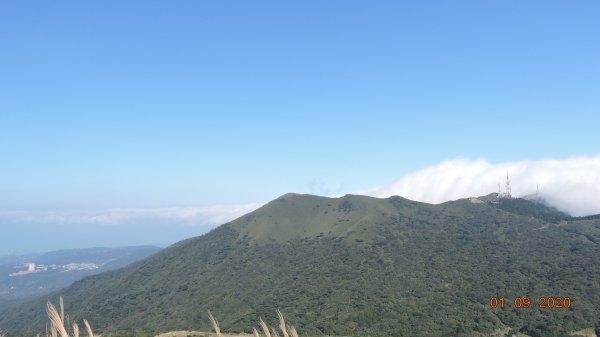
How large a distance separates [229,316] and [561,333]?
109355mm

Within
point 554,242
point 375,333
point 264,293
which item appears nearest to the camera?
point 375,333

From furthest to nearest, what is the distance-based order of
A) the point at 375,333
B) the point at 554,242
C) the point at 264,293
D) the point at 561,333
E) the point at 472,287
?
the point at 554,242, the point at 264,293, the point at 472,287, the point at 375,333, the point at 561,333

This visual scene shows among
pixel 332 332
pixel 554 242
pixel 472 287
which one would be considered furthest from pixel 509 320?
pixel 554 242

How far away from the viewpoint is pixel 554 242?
199 meters

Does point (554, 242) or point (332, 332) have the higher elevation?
point (554, 242)

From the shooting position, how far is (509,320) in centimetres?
13288

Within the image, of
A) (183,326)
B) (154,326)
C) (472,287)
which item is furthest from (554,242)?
(154,326)

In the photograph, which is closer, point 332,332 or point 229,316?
point 332,332

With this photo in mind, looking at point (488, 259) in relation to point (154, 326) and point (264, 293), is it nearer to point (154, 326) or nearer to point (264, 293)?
point (264, 293)

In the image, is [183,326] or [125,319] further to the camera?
[125,319]

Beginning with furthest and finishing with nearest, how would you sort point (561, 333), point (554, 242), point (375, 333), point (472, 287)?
point (554, 242) < point (472, 287) < point (375, 333) < point (561, 333)

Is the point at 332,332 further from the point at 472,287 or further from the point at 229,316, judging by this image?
the point at 472,287

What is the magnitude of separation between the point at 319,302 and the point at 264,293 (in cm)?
2785

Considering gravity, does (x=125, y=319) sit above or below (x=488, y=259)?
below
